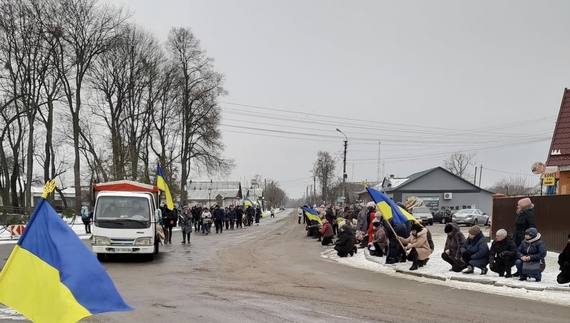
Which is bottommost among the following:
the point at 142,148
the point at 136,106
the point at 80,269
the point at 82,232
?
the point at 82,232

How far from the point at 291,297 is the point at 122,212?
337 inches

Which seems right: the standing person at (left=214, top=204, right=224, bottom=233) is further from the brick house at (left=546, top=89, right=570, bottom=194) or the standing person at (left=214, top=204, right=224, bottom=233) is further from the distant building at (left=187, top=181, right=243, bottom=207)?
the distant building at (left=187, top=181, right=243, bottom=207)

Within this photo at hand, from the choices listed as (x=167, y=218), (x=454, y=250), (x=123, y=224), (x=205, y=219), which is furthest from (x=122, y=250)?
(x=205, y=219)

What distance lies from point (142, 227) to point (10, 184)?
116 ft

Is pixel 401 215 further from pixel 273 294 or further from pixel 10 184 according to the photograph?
pixel 10 184

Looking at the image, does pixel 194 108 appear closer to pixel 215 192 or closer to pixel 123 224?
pixel 123 224

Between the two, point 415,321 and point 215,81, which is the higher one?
point 215,81

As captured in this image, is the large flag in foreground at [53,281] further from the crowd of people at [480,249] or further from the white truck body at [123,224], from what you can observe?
the white truck body at [123,224]

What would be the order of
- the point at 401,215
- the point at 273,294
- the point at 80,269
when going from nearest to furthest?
the point at 80,269
the point at 273,294
the point at 401,215

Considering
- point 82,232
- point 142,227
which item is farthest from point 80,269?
point 82,232

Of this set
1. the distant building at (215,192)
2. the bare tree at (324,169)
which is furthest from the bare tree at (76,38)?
the distant building at (215,192)

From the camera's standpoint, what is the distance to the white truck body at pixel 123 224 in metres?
16.3

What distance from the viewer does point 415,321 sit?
829 centimetres

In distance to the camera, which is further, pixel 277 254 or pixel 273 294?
pixel 277 254
